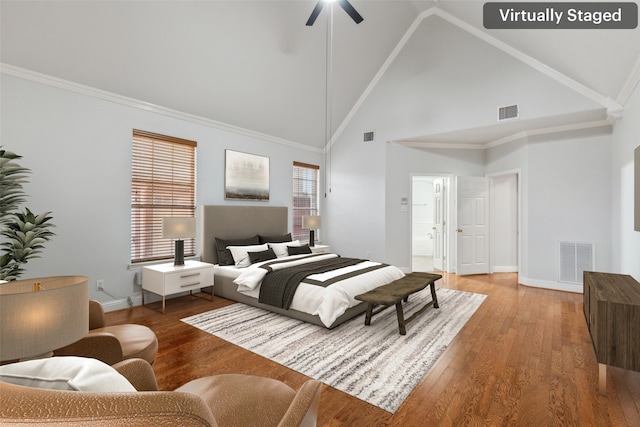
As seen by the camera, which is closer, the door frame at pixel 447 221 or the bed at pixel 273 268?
the bed at pixel 273 268

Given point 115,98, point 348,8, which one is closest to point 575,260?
point 348,8

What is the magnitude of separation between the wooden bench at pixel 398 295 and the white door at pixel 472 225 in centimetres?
242

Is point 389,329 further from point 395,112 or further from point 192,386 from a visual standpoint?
point 395,112

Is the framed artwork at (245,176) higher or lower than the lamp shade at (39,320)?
higher

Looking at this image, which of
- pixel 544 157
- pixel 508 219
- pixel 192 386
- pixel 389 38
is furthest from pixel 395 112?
pixel 192 386

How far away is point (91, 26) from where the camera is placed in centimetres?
316

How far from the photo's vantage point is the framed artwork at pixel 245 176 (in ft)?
17.1

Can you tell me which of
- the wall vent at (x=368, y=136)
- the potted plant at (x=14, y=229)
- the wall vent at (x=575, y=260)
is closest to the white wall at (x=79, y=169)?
the potted plant at (x=14, y=229)

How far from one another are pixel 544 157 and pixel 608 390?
3.98 meters

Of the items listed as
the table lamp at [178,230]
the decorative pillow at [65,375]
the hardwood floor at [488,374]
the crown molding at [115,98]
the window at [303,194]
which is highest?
the crown molding at [115,98]

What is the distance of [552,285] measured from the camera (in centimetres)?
502

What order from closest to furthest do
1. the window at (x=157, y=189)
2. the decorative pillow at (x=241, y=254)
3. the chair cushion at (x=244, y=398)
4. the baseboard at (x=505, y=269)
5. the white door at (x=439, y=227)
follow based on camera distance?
the chair cushion at (x=244, y=398) < the window at (x=157, y=189) < the decorative pillow at (x=241, y=254) < the baseboard at (x=505, y=269) < the white door at (x=439, y=227)

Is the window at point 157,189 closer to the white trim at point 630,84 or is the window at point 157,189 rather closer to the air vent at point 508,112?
the air vent at point 508,112

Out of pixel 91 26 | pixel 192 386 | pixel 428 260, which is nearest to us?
pixel 192 386
